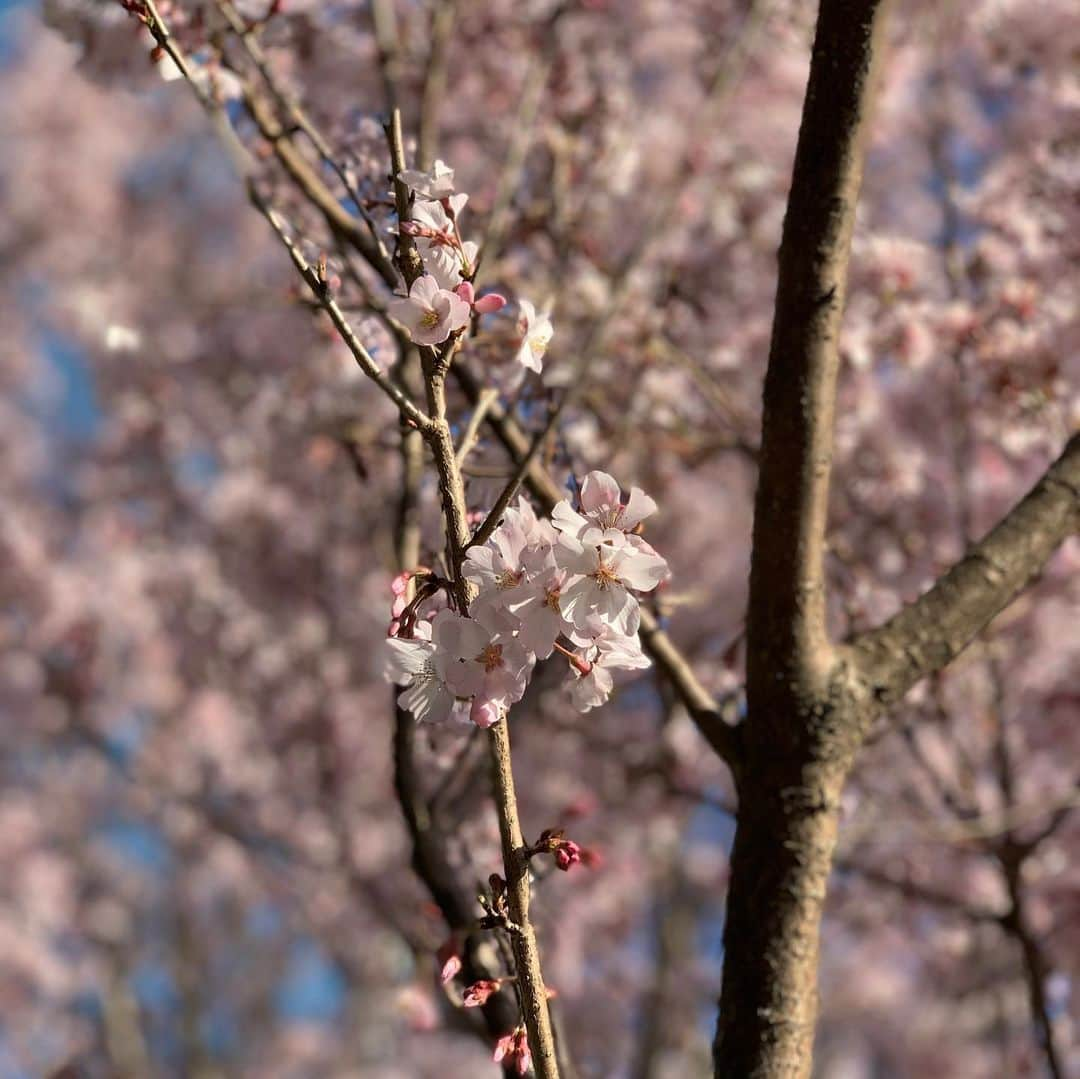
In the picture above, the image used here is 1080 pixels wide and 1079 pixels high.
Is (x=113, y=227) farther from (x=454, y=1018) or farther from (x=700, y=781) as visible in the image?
(x=454, y=1018)

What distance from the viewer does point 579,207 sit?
3.89 m

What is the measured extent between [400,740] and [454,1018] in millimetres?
1005

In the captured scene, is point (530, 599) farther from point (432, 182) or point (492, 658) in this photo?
point (432, 182)

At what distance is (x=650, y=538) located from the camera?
13.4 feet

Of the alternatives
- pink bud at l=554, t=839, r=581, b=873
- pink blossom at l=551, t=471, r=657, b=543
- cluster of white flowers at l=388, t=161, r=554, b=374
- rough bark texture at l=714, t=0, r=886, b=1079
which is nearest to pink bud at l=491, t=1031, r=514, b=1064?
pink bud at l=554, t=839, r=581, b=873

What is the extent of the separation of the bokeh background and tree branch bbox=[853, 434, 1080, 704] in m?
0.41

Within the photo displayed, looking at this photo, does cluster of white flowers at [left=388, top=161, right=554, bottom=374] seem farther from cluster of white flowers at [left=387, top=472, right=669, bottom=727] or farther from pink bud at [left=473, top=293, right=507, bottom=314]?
cluster of white flowers at [left=387, top=472, right=669, bottom=727]

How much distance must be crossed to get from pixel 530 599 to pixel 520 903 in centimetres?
29

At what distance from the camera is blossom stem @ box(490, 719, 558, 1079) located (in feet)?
3.64

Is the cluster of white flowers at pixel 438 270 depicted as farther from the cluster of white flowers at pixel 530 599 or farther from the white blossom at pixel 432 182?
the cluster of white flowers at pixel 530 599

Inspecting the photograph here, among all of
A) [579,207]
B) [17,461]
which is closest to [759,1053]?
[579,207]

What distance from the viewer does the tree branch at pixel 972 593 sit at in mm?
1555

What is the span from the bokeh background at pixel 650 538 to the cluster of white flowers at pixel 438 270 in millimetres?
379

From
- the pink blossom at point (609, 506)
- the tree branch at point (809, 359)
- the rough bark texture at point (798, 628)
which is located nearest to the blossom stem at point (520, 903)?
the pink blossom at point (609, 506)
